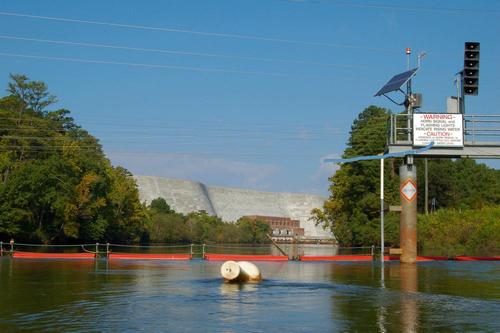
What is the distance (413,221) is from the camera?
119 ft

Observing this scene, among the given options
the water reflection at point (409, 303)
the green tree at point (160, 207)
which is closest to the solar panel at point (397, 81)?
the water reflection at point (409, 303)

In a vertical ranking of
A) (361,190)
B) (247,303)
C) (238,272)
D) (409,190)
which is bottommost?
(247,303)

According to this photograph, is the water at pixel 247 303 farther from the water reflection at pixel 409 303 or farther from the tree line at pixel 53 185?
the tree line at pixel 53 185

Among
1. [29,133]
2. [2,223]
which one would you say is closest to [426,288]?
[2,223]

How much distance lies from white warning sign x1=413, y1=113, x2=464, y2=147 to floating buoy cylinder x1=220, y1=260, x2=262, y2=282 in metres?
17.1

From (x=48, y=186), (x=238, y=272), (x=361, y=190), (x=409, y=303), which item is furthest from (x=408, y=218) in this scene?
(x=48, y=186)

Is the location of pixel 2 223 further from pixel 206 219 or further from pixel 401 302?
pixel 206 219

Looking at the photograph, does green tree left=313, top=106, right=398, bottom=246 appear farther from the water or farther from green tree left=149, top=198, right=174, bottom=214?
green tree left=149, top=198, right=174, bottom=214

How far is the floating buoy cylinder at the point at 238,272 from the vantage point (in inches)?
862

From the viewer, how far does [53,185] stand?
3110 inches

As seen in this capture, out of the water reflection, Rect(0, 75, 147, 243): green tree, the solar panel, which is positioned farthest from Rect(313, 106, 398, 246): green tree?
the water reflection

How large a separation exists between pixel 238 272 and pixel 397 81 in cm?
2146

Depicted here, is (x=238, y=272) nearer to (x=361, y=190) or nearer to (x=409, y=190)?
(x=409, y=190)

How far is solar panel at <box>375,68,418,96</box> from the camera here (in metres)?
38.2
